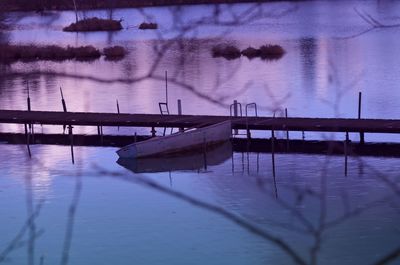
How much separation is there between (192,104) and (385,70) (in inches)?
201

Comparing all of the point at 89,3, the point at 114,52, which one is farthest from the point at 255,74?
the point at 89,3

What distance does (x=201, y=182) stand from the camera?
12367 mm

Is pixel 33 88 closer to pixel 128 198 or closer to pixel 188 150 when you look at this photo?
pixel 188 150

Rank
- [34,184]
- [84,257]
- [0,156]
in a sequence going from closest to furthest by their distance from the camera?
[84,257]
[34,184]
[0,156]

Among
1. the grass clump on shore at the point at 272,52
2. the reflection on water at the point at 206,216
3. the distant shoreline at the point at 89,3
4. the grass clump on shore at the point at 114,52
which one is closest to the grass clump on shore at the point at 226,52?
the grass clump on shore at the point at 272,52

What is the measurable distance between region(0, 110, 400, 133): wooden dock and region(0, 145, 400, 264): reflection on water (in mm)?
523

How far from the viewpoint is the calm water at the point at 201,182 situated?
144 inches

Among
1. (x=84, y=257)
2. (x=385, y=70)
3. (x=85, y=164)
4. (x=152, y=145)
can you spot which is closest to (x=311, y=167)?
(x=152, y=145)

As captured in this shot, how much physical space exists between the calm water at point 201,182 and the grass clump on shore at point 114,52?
8.73ft

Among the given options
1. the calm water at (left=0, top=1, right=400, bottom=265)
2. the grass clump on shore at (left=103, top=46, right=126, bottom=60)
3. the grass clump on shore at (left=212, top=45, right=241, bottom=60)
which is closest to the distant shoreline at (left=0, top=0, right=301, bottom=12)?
the calm water at (left=0, top=1, right=400, bottom=265)

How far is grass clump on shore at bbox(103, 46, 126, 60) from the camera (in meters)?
25.4

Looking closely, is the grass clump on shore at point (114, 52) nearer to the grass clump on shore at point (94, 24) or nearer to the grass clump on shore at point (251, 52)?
the grass clump on shore at point (251, 52)

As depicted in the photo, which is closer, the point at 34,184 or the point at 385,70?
the point at 34,184

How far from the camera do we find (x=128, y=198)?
11.1 m
